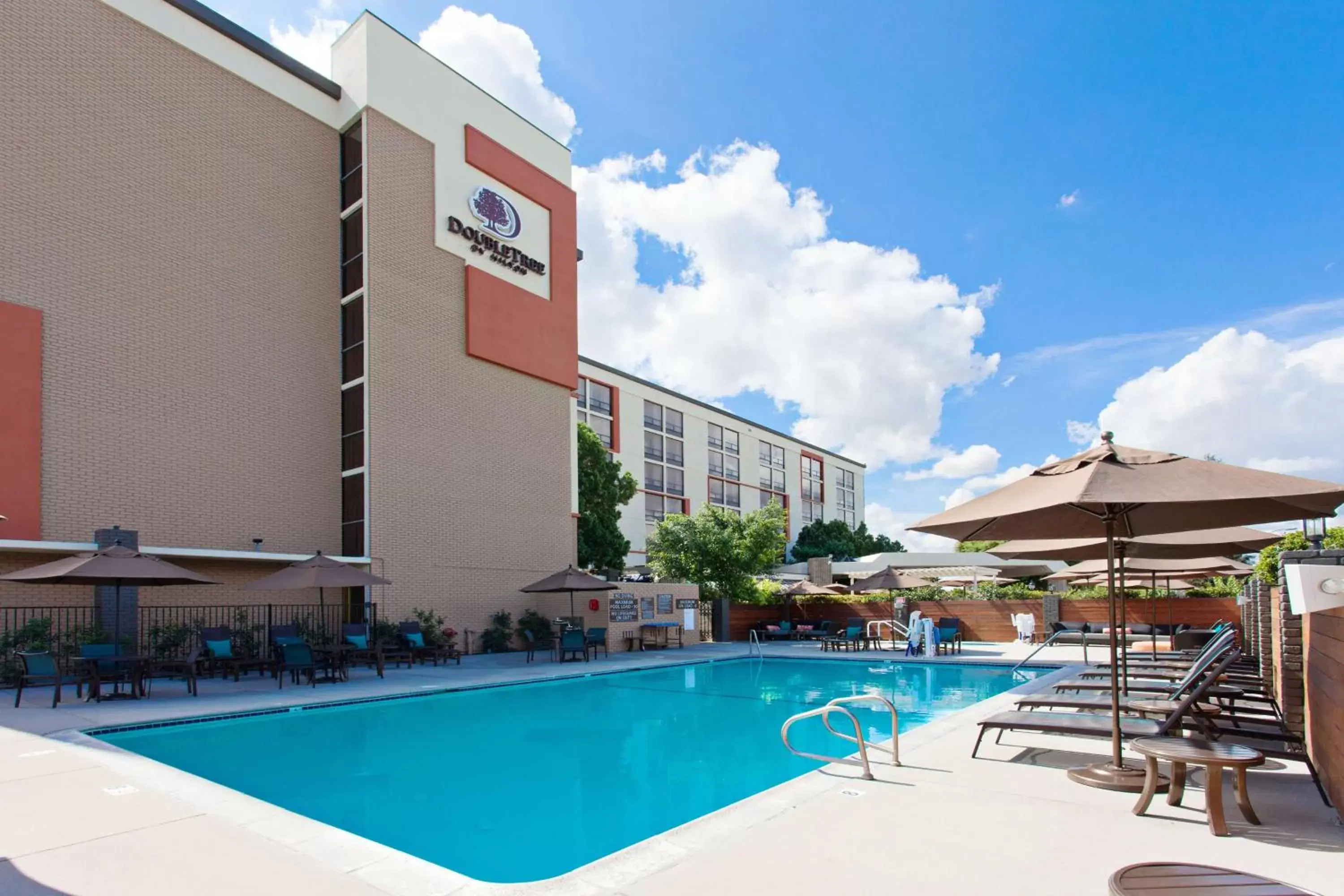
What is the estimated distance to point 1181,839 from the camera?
452 centimetres

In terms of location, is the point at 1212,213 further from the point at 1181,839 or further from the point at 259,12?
the point at 259,12

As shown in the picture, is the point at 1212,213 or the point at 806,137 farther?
the point at 806,137

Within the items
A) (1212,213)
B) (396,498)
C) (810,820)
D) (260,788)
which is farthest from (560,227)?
(810,820)

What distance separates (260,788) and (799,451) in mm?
59649

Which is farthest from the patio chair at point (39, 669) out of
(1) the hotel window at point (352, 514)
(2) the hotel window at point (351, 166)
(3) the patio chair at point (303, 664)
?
(2) the hotel window at point (351, 166)

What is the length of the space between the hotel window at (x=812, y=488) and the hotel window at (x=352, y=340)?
47.8 meters

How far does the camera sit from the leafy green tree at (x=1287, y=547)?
10688 mm

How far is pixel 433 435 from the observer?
69.8ft

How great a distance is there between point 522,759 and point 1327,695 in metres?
7.10

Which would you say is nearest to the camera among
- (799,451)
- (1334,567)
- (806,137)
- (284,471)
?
(1334,567)

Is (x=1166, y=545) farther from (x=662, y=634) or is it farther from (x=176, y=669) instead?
(x=662, y=634)

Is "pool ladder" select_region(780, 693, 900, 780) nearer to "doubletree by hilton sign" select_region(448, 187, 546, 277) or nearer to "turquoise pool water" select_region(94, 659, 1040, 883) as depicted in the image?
"turquoise pool water" select_region(94, 659, 1040, 883)

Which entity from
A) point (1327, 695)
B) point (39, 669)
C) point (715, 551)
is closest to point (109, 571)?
point (39, 669)

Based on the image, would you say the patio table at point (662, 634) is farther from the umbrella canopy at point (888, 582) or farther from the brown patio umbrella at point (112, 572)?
the brown patio umbrella at point (112, 572)
